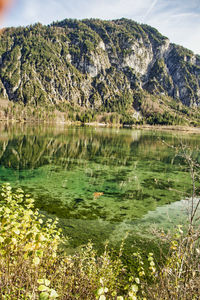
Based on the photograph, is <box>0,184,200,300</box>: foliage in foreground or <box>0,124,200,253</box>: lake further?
<box>0,124,200,253</box>: lake

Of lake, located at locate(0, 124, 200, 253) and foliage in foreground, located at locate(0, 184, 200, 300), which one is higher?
foliage in foreground, located at locate(0, 184, 200, 300)

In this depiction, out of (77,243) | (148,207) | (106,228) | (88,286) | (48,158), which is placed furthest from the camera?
(48,158)

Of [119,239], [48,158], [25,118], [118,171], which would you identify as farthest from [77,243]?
[25,118]

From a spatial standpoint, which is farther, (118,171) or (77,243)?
(118,171)

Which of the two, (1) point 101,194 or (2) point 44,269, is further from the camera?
(1) point 101,194

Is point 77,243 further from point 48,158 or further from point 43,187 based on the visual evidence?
point 48,158

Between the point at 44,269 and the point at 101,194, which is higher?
the point at 44,269

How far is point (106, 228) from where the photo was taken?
12.1m

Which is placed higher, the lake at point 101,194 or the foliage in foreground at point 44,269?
the foliage in foreground at point 44,269

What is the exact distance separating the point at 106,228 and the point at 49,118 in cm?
19590

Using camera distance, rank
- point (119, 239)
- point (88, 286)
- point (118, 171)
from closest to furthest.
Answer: point (88, 286)
point (119, 239)
point (118, 171)

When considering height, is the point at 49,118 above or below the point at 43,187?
above

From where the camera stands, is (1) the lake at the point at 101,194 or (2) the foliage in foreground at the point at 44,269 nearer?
(2) the foliage in foreground at the point at 44,269

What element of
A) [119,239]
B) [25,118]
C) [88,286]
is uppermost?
[25,118]
